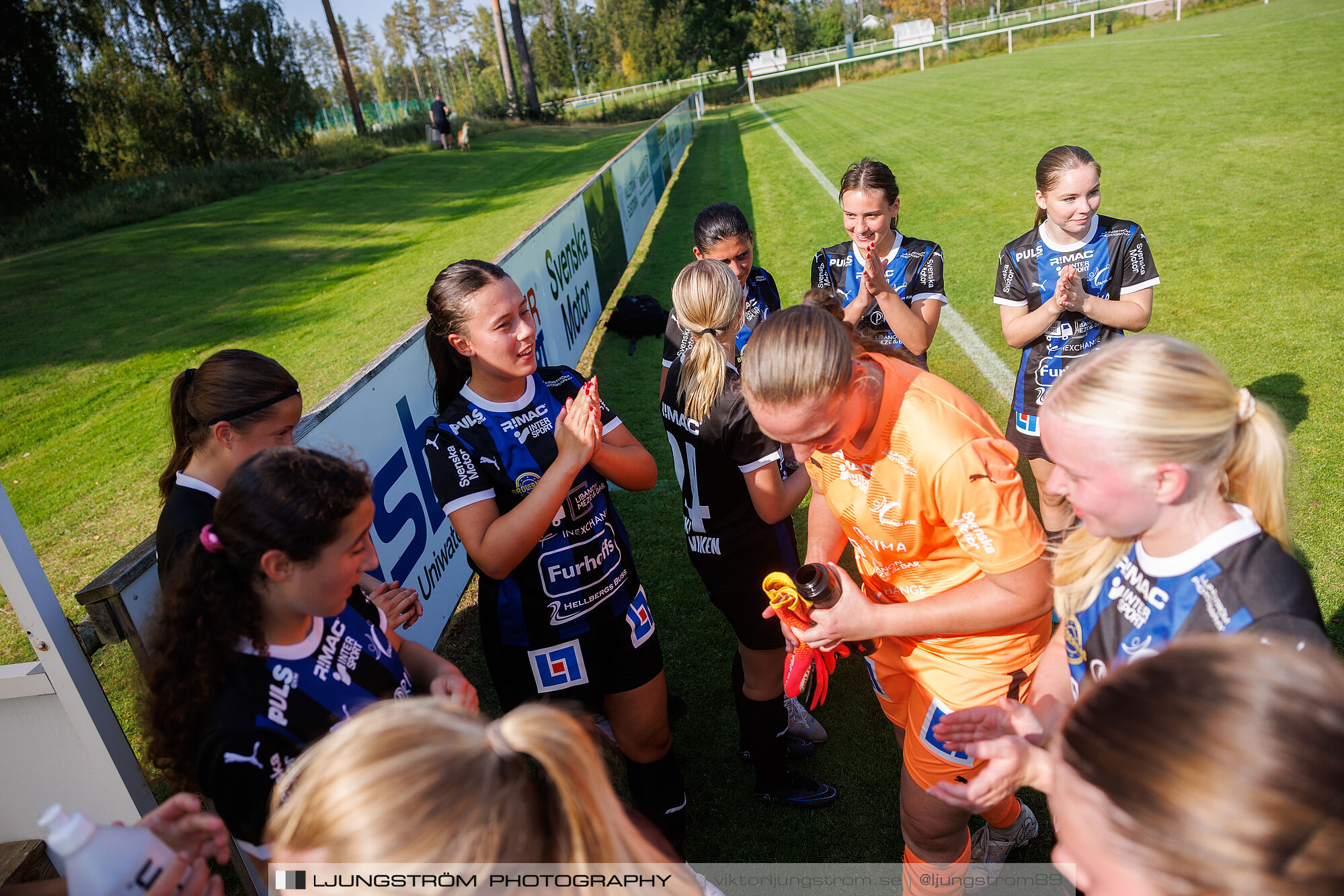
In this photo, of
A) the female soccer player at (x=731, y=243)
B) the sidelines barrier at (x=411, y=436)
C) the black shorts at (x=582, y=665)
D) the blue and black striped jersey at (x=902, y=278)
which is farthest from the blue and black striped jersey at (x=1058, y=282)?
the sidelines barrier at (x=411, y=436)

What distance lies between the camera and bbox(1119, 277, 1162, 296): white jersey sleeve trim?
3689 millimetres

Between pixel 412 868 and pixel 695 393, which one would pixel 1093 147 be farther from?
pixel 412 868

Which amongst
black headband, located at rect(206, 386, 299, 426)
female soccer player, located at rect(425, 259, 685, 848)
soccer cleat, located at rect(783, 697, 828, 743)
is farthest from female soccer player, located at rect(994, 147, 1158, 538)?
black headband, located at rect(206, 386, 299, 426)

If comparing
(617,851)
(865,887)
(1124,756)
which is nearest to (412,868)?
(617,851)

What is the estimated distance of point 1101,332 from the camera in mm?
3826

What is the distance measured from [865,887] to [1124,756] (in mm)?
2239

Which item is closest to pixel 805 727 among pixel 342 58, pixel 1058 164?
pixel 1058 164

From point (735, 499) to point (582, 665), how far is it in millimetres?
869

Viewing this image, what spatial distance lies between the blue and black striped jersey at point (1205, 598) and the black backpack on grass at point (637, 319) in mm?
7761

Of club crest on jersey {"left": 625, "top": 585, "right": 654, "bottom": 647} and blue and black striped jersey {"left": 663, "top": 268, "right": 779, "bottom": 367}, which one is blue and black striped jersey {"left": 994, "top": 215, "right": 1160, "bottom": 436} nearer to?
blue and black striped jersey {"left": 663, "top": 268, "right": 779, "bottom": 367}

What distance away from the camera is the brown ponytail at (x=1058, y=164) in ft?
→ 11.8

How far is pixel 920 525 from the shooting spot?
208cm

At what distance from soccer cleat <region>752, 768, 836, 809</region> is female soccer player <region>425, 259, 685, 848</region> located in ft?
2.03

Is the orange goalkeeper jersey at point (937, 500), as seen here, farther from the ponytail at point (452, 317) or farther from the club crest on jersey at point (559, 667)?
the ponytail at point (452, 317)
